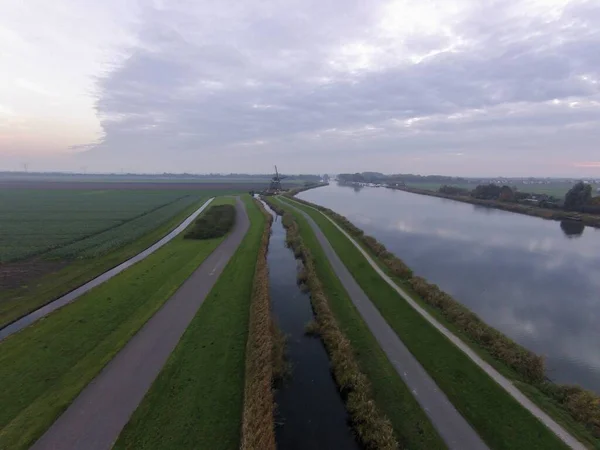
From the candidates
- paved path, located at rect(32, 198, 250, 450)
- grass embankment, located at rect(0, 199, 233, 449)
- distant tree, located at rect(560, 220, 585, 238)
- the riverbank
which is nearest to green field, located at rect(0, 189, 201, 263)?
grass embankment, located at rect(0, 199, 233, 449)

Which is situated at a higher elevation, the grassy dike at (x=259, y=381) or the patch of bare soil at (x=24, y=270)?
the patch of bare soil at (x=24, y=270)

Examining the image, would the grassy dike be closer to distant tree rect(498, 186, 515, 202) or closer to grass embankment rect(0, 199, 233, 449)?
grass embankment rect(0, 199, 233, 449)

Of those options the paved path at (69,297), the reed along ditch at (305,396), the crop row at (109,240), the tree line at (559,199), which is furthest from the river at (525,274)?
the crop row at (109,240)

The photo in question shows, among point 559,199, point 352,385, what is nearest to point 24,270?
point 352,385

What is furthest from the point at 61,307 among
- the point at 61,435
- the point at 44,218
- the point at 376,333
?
the point at 44,218

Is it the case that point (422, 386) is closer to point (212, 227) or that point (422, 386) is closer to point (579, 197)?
point (212, 227)

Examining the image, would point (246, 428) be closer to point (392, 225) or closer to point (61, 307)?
point (61, 307)

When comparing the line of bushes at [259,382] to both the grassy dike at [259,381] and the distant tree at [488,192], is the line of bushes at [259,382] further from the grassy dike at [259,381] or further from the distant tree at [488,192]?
the distant tree at [488,192]
